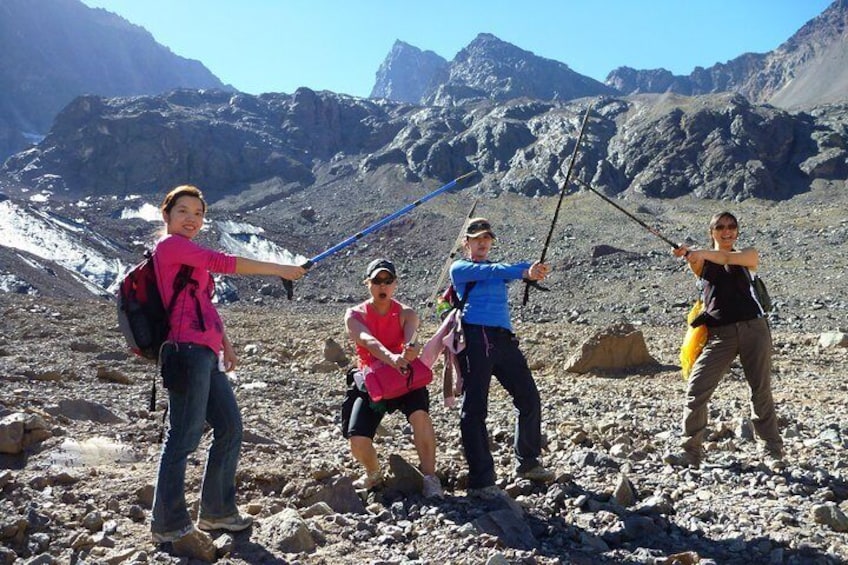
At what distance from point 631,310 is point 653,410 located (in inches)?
Answer: 703

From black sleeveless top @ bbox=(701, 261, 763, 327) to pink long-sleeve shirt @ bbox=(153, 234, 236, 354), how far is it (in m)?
4.00

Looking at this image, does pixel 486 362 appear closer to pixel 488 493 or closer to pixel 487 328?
pixel 487 328

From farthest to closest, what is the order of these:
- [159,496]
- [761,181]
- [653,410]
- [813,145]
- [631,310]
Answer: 1. [813,145]
2. [761,181]
3. [631,310]
4. [653,410]
5. [159,496]

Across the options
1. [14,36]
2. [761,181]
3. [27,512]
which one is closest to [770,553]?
[27,512]

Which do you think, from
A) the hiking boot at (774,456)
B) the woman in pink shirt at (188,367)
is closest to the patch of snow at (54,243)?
the woman in pink shirt at (188,367)

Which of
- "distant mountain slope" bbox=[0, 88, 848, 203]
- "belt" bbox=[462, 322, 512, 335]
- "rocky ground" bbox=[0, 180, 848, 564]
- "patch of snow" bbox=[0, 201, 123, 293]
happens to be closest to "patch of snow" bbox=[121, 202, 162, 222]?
"distant mountain slope" bbox=[0, 88, 848, 203]

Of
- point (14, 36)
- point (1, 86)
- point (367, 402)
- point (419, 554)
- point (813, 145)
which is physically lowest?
point (419, 554)

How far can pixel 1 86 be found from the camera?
171500mm

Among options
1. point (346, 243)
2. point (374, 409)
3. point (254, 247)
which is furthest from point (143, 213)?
point (374, 409)

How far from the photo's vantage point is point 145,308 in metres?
4.18

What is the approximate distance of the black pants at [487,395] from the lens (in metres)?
5.18

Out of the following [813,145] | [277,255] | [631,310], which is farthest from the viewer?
[813,145]

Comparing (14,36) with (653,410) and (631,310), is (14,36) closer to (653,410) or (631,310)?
(631,310)

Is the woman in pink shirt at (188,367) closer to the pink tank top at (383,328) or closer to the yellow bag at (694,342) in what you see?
the pink tank top at (383,328)
